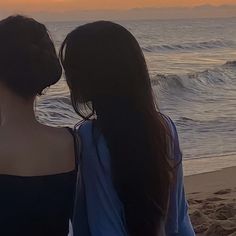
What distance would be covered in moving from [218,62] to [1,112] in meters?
29.3

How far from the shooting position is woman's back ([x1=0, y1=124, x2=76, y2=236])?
80.6 inches

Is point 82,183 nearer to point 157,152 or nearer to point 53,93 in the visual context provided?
point 157,152

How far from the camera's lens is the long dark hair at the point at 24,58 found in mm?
2033

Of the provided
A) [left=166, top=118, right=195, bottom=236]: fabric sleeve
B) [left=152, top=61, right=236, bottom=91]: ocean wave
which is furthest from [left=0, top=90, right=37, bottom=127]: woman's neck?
[left=152, top=61, right=236, bottom=91]: ocean wave

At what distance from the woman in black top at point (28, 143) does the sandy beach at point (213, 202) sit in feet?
9.68

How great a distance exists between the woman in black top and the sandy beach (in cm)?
295

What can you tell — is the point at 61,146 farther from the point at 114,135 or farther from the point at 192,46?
the point at 192,46

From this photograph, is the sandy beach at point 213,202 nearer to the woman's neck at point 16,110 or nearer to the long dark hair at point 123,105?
the long dark hair at point 123,105

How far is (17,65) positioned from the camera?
2.03 metres

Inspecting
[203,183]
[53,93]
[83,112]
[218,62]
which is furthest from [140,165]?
[218,62]

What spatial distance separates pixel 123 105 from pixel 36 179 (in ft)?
1.19

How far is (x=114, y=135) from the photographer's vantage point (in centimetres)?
218

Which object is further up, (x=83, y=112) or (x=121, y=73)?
(x=121, y=73)

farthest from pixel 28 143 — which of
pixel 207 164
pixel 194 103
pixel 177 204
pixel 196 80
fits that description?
pixel 196 80
